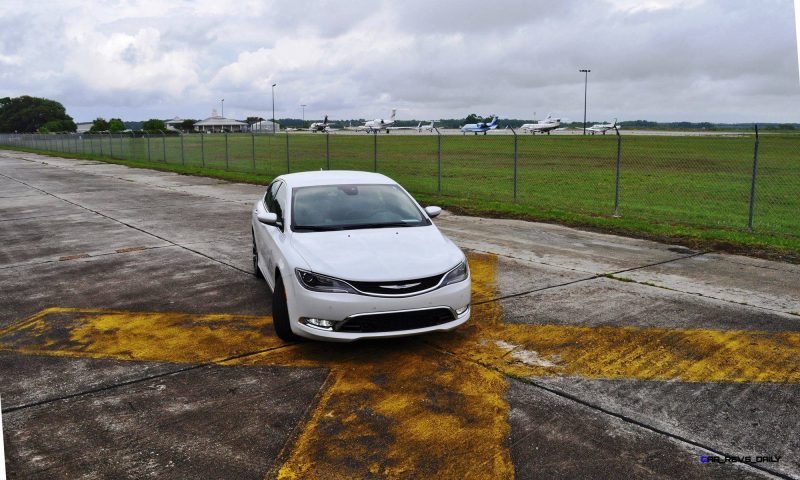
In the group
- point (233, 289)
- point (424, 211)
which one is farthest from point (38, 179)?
point (424, 211)

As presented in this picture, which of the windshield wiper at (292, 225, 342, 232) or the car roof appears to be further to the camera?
the car roof

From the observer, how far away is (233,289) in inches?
299

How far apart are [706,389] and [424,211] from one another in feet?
10.8

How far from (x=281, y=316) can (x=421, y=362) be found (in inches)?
50.8

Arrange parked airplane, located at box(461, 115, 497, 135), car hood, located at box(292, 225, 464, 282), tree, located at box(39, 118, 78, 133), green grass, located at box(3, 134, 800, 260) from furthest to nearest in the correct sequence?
tree, located at box(39, 118, 78, 133)
parked airplane, located at box(461, 115, 497, 135)
green grass, located at box(3, 134, 800, 260)
car hood, located at box(292, 225, 464, 282)

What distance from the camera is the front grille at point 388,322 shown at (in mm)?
5105

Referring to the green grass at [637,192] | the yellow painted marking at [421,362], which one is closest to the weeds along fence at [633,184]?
the green grass at [637,192]

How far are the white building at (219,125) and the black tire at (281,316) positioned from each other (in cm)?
15007

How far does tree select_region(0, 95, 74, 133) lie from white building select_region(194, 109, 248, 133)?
3047 centimetres

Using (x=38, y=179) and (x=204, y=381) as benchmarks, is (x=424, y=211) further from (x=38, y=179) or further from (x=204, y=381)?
(x=38, y=179)

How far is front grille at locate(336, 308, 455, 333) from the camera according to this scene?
511 cm

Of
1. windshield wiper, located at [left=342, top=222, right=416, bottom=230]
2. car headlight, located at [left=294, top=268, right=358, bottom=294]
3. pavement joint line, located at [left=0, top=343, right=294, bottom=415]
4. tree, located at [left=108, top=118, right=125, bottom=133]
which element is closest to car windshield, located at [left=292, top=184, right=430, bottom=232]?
windshield wiper, located at [left=342, top=222, right=416, bottom=230]

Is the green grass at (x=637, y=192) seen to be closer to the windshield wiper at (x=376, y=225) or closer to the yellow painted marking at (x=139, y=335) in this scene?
the windshield wiper at (x=376, y=225)

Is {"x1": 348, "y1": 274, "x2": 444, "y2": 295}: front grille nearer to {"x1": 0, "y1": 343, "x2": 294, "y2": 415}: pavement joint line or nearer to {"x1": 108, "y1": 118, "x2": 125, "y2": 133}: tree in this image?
{"x1": 0, "y1": 343, "x2": 294, "y2": 415}: pavement joint line
